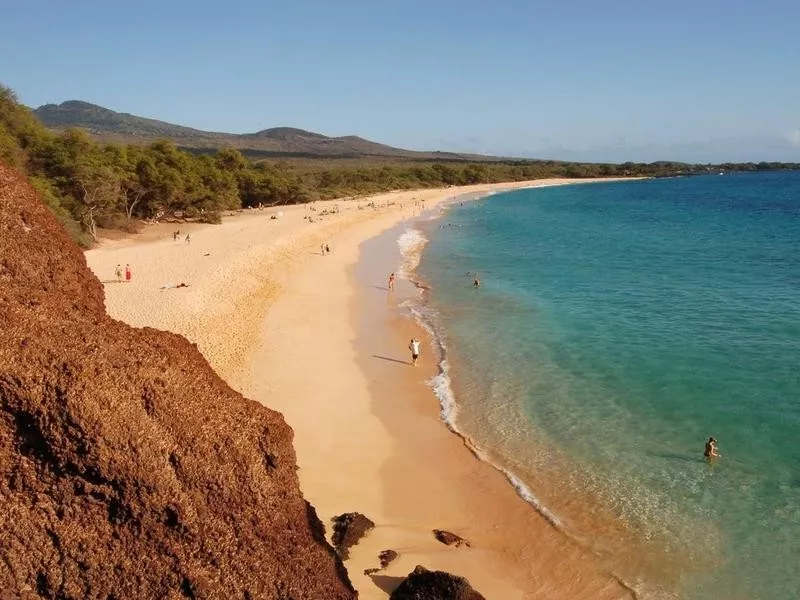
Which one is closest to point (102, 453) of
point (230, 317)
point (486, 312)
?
point (230, 317)

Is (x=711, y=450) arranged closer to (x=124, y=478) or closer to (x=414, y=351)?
(x=414, y=351)

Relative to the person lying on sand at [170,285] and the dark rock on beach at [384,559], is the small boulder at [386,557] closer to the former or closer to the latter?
the dark rock on beach at [384,559]

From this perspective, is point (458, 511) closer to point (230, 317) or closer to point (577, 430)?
point (577, 430)

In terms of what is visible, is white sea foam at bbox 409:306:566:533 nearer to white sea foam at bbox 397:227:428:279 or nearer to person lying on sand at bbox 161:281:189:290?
person lying on sand at bbox 161:281:189:290

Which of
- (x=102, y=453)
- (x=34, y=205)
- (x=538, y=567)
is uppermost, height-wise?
(x=34, y=205)

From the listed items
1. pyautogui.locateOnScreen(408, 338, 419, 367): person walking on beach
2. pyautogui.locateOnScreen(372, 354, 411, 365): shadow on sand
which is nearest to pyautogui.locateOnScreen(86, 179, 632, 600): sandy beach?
pyautogui.locateOnScreen(372, 354, 411, 365): shadow on sand

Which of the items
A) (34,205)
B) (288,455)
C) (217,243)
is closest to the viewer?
(288,455)

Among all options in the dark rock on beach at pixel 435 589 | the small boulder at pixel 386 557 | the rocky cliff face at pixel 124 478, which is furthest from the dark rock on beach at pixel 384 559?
the rocky cliff face at pixel 124 478
